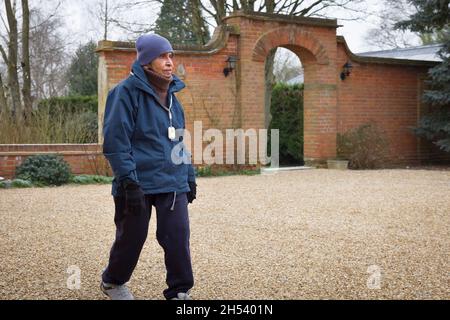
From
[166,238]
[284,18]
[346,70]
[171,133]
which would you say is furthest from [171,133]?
[346,70]

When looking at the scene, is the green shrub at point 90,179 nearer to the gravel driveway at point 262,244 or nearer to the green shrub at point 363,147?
the gravel driveway at point 262,244

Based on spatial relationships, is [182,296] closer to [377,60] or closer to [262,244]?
[262,244]

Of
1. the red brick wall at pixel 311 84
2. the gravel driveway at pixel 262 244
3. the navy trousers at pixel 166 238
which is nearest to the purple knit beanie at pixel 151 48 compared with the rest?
the navy trousers at pixel 166 238

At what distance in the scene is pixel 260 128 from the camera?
13.3 metres

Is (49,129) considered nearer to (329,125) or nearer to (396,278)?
(329,125)

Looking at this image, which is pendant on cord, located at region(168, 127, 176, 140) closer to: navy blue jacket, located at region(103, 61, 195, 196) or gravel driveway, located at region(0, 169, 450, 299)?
navy blue jacket, located at region(103, 61, 195, 196)

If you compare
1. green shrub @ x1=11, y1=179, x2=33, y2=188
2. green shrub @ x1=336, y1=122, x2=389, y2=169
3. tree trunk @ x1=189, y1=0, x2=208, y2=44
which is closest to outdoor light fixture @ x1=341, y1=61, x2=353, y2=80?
green shrub @ x1=336, y1=122, x2=389, y2=169

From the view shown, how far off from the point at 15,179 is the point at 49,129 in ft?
7.47

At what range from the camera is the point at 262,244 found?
5781 mm

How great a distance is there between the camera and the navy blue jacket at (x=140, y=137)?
363 cm

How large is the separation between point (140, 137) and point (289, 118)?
13284 millimetres

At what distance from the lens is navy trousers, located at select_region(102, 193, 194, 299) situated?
3779mm

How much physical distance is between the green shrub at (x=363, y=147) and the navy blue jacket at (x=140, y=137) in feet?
34.1

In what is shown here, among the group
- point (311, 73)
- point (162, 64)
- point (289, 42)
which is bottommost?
point (162, 64)
